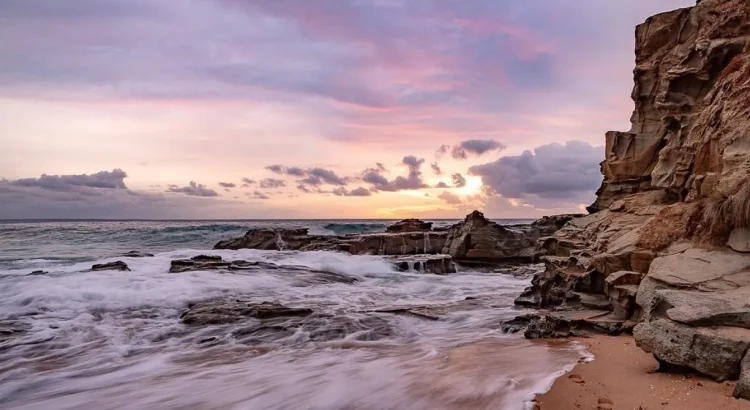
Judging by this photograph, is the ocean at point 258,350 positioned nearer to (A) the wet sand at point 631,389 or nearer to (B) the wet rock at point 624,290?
(A) the wet sand at point 631,389

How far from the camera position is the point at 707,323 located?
488cm

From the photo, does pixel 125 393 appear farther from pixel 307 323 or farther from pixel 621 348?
pixel 621 348

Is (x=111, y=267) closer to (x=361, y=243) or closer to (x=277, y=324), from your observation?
(x=277, y=324)

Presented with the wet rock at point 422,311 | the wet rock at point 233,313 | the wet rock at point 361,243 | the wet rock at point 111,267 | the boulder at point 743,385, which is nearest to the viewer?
the boulder at point 743,385

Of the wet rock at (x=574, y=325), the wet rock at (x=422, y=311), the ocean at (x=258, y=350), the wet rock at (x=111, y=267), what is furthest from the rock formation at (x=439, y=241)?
the wet rock at (x=574, y=325)

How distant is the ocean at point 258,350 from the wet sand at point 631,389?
298 mm

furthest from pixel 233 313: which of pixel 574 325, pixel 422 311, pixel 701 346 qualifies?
pixel 701 346

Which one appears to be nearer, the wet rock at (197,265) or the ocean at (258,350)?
the ocean at (258,350)

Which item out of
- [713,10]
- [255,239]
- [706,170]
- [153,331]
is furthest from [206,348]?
[255,239]

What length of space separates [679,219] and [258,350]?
7.00 metres

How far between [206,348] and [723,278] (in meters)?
7.59

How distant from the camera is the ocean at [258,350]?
6.13 metres

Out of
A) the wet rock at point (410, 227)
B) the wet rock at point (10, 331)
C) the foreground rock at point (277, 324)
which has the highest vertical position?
the wet rock at point (410, 227)

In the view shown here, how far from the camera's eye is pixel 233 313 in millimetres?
10773
